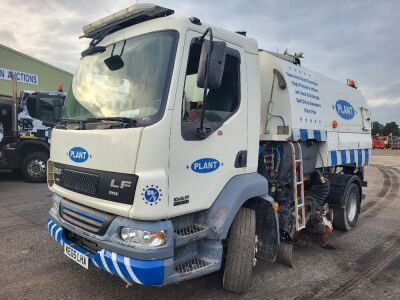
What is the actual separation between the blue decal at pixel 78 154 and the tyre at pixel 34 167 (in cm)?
725

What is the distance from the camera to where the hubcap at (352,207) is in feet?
20.3

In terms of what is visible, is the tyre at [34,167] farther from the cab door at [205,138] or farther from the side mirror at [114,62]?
the cab door at [205,138]

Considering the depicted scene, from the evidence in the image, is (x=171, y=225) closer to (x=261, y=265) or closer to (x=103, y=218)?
(x=103, y=218)

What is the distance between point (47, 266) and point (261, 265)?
8.38 ft

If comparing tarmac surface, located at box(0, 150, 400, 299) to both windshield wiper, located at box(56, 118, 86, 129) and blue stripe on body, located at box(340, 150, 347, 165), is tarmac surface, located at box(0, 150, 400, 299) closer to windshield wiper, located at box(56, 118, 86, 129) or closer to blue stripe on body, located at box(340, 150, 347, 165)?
blue stripe on body, located at box(340, 150, 347, 165)

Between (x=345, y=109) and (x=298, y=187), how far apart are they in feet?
7.17

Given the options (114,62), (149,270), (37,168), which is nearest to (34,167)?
(37,168)

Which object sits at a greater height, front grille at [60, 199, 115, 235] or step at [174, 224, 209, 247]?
front grille at [60, 199, 115, 235]

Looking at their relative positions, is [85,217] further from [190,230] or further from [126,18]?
[126,18]

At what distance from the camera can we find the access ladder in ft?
15.0

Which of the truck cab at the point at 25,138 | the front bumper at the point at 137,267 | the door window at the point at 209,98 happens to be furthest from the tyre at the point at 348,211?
the truck cab at the point at 25,138

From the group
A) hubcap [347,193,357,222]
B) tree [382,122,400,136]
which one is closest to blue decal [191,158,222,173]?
hubcap [347,193,357,222]

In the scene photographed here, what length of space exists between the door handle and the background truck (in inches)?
284

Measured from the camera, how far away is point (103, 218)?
3043 mm
